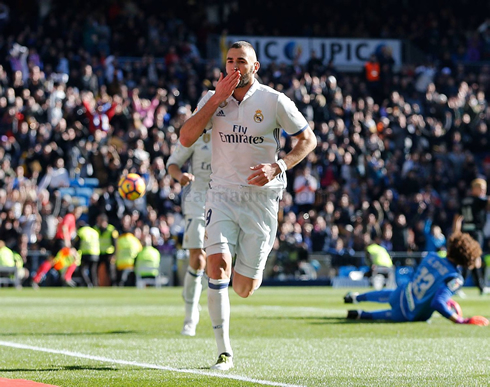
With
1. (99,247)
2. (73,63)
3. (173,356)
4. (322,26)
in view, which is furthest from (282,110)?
(322,26)

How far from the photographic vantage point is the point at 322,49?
35.4 m

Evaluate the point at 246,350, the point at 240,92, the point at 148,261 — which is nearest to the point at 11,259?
the point at 148,261

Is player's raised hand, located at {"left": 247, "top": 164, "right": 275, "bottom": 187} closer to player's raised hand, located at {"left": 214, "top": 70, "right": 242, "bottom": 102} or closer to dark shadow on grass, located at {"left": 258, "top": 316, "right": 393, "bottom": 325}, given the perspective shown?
player's raised hand, located at {"left": 214, "top": 70, "right": 242, "bottom": 102}

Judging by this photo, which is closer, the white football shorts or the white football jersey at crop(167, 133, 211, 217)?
the white football shorts

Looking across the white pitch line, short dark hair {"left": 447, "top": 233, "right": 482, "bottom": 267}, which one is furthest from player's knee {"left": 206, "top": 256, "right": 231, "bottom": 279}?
short dark hair {"left": 447, "top": 233, "right": 482, "bottom": 267}

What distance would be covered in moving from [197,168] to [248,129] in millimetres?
2909

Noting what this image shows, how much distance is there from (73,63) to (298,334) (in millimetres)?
20662

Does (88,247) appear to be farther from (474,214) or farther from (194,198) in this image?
(194,198)

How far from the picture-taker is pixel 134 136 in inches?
1071

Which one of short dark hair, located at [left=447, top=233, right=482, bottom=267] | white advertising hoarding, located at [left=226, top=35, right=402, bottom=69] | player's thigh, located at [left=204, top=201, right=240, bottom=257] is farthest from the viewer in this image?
white advertising hoarding, located at [left=226, top=35, right=402, bottom=69]

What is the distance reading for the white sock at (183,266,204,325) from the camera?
10133 millimetres

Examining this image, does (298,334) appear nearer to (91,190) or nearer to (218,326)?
(218,326)

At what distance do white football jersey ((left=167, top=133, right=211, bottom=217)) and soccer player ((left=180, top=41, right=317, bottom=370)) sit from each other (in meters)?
2.70

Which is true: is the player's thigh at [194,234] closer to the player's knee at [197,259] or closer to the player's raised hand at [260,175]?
the player's knee at [197,259]
